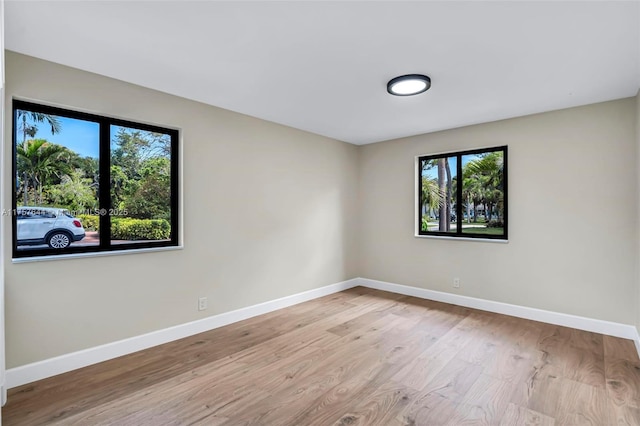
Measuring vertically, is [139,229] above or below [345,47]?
below

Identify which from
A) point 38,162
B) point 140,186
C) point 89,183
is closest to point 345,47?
point 140,186

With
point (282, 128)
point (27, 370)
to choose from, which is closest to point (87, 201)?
point (27, 370)

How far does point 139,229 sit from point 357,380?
2.35 m

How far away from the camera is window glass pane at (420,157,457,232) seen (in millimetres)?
4422

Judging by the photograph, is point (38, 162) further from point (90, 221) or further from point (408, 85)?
point (408, 85)

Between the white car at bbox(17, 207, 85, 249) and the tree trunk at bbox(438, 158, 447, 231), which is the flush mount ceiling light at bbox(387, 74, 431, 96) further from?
the white car at bbox(17, 207, 85, 249)

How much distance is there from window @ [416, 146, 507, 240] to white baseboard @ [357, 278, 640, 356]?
838 mm

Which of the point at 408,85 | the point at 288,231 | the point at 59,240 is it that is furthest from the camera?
the point at 288,231

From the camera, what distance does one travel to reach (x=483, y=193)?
4133 mm

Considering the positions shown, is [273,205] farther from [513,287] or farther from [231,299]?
[513,287]

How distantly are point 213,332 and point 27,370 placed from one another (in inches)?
56.8

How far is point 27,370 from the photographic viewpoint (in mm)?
2326

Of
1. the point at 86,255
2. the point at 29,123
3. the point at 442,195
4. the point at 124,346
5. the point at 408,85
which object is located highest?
the point at 408,85

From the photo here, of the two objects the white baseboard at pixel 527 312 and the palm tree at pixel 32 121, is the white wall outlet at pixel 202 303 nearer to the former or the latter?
the palm tree at pixel 32 121
